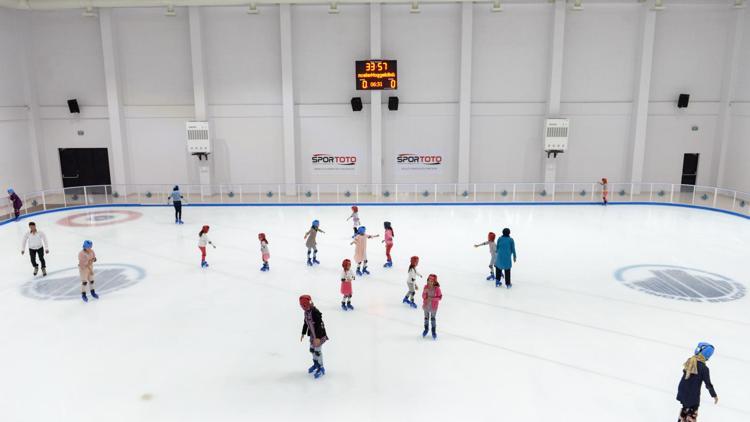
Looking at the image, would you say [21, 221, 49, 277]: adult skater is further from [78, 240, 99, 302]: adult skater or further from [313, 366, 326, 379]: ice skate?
[313, 366, 326, 379]: ice skate

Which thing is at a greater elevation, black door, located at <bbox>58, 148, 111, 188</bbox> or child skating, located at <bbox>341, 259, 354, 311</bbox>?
black door, located at <bbox>58, 148, 111, 188</bbox>

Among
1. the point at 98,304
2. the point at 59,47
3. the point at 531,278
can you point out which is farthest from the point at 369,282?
the point at 59,47

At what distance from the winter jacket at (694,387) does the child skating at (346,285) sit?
585 cm

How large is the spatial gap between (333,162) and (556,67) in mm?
11162

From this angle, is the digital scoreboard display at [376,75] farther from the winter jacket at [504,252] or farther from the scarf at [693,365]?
the scarf at [693,365]

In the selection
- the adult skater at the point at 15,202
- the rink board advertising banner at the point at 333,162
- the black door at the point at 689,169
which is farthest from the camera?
the rink board advertising banner at the point at 333,162

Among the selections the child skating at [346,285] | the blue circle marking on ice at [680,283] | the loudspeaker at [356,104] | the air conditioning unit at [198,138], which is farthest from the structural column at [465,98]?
the child skating at [346,285]

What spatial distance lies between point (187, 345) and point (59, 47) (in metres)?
21.7

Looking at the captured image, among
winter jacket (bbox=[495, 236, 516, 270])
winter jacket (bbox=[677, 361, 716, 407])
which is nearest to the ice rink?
winter jacket (bbox=[495, 236, 516, 270])

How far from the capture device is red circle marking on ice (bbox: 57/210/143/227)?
19.8 meters

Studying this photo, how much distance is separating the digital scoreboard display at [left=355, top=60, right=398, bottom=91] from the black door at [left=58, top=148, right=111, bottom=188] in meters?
13.3

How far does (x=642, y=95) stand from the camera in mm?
24141

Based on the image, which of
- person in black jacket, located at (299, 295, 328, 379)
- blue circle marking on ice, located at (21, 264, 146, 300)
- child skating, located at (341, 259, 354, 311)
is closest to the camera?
person in black jacket, located at (299, 295, 328, 379)

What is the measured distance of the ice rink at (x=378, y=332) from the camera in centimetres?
762
